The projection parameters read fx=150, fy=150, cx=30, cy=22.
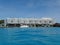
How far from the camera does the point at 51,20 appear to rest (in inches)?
1658

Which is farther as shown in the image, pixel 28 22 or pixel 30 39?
pixel 28 22

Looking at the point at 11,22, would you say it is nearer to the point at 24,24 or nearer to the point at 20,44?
the point at 24,24

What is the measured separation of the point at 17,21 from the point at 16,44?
103ft

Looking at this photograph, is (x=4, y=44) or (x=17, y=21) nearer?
(x=4, y=44)

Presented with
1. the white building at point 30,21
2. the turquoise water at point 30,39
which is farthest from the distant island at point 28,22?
the turquoise water at point 30,39

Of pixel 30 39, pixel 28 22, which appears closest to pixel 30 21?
pixel 28 22

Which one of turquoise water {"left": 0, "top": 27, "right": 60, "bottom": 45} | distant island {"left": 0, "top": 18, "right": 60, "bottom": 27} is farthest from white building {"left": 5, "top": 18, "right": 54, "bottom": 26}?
turquoise water {"left": 0, "top": 27, "right": 60, "bottom": 45}

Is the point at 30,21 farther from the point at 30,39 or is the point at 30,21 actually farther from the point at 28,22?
the point at 30,39

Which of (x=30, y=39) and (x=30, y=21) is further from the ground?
(x=30, y=21)

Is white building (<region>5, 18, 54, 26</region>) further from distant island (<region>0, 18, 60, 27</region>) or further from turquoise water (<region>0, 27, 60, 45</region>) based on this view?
turquoise water (<region>0, 27, 60, 45</region>)

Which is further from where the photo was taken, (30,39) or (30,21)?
(30,21)

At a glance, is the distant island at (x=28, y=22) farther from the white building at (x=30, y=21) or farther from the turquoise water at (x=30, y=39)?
the turquoise water at (x=30, y=39)

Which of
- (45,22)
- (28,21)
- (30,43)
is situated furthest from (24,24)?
(30,43)

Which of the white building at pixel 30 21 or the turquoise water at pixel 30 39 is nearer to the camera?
the turquoise water at pixel 30 39
